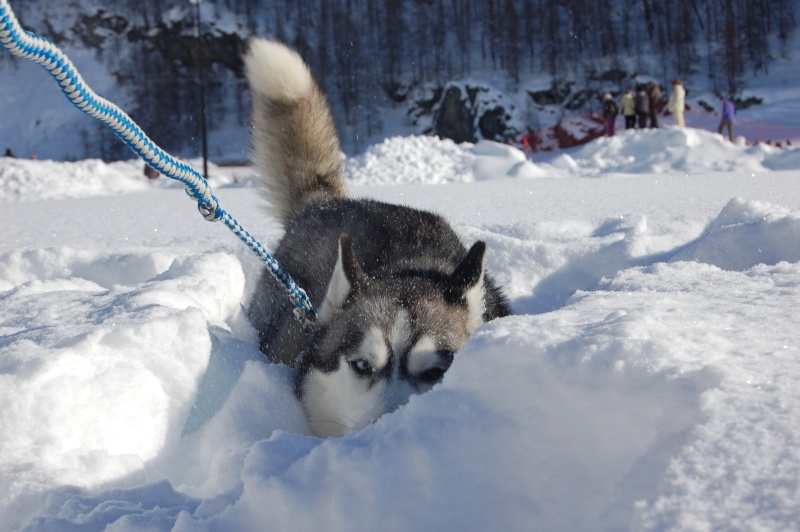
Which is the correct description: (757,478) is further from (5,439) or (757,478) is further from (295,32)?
(295,32)

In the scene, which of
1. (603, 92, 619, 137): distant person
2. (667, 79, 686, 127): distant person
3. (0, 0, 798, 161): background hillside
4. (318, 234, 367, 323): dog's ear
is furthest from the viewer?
(0, 0, 798, 161): background hillside

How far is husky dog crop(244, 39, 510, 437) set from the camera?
1678 mm

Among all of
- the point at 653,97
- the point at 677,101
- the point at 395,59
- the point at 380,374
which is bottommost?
the point at 380,374

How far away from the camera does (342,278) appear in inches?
77.1

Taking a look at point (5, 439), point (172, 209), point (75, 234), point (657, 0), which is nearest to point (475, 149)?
point (172, 209)

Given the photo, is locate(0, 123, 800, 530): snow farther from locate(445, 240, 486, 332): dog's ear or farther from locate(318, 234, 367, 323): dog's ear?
locate(445, 240, 486, 332): dog's ear

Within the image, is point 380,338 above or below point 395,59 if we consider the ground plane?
below

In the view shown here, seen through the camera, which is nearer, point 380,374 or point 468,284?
point 380,374

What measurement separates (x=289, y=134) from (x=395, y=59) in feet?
134

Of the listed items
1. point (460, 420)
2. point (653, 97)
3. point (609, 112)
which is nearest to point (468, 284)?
point (460, 420)

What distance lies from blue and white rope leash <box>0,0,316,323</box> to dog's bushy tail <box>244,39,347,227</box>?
138 centimetres

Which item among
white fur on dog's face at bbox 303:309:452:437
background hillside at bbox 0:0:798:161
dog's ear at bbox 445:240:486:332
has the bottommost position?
white fur on dog's face at bbox 303:309:452:437

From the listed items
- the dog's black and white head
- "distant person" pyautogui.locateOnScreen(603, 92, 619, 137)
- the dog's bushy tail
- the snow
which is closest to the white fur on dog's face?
→ the dog's black and white head

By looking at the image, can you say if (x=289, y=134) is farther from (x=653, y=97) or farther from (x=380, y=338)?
(x=653, y=97)
